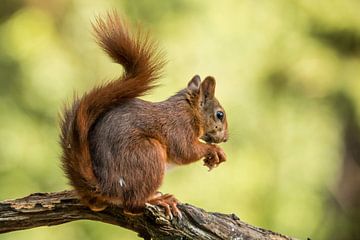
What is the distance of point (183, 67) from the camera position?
14.5ft

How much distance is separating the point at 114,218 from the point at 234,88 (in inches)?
81.3

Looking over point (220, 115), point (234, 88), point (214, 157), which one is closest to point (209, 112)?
point (220, 115)

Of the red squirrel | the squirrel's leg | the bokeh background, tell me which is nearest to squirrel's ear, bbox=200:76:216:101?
the red squirrel

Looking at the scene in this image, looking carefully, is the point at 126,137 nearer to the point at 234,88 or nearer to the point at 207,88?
the point at 207,88

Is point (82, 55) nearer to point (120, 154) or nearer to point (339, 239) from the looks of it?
point (339, 239)

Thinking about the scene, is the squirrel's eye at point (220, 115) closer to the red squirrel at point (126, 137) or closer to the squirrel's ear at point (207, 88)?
the squirrel's ear at point (207, 88)

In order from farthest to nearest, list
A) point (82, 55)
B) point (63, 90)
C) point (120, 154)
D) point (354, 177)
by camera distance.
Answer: point (354, 177)
point (82, 55)
point (63, 90)
point (120, 154)

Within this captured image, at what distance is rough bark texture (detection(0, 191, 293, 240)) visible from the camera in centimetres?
241

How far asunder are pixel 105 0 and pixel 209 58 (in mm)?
653

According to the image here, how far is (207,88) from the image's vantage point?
9.12ft

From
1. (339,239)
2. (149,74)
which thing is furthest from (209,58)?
(149,74)

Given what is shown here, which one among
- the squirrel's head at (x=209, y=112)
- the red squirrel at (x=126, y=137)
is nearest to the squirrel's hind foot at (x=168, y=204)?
the red squirrel at (x=126, y=137)

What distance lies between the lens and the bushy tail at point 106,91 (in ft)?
7.63

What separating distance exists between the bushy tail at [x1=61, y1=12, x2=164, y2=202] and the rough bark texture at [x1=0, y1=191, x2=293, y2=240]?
0.11 meters
